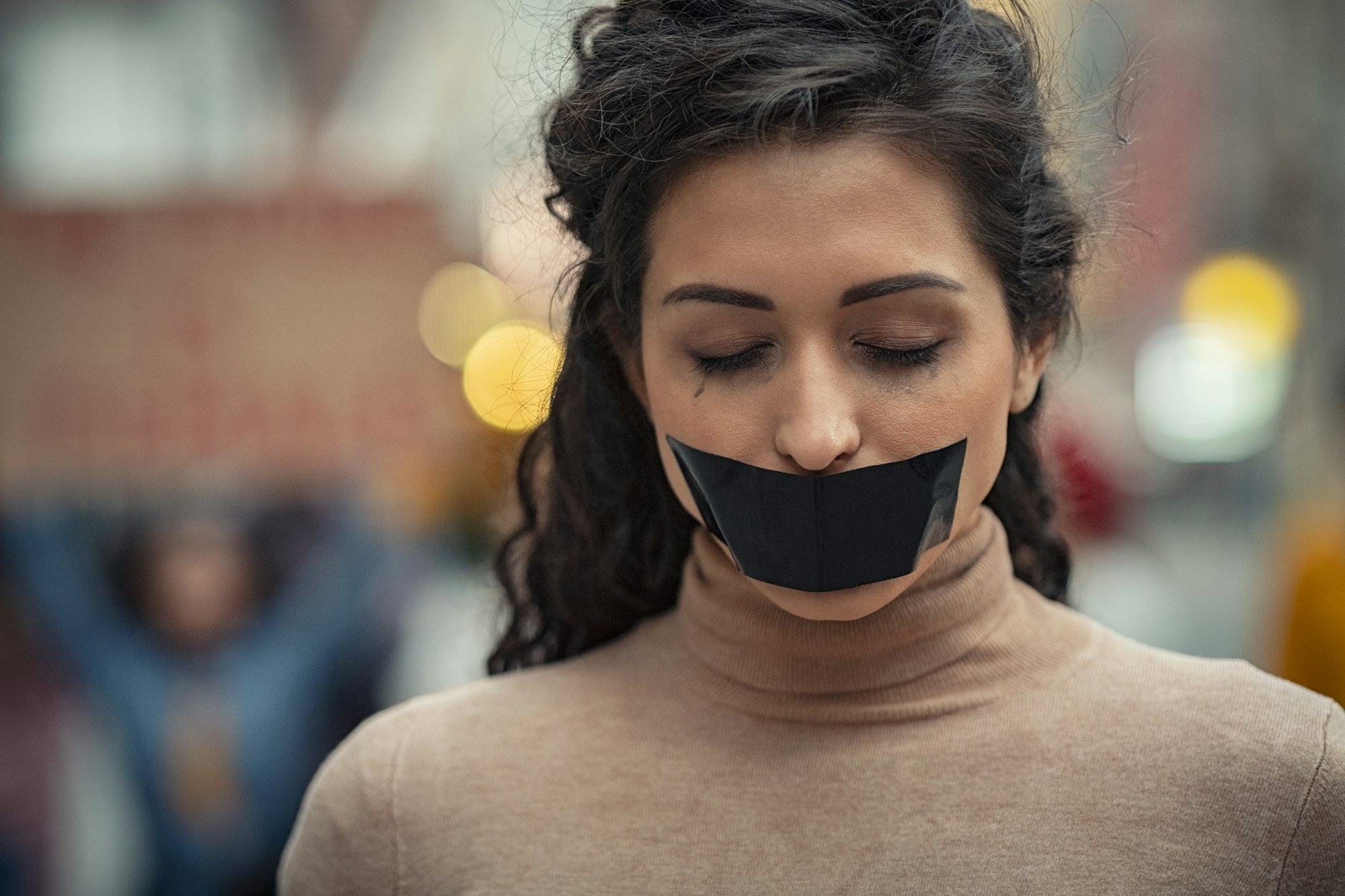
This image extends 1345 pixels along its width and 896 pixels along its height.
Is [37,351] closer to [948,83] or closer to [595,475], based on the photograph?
[595,475]

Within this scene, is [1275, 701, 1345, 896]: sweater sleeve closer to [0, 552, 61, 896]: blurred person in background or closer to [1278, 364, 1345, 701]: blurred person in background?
[1278, 364, 1345, 701]: blurred person in background

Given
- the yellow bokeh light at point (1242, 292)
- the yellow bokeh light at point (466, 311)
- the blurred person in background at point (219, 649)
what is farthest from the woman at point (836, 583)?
the yellow bokeh light at point (1242, 292)

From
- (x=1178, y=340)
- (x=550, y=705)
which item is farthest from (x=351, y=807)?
(x=1178, y=340)

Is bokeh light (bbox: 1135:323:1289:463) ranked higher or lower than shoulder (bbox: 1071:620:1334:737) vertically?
lower

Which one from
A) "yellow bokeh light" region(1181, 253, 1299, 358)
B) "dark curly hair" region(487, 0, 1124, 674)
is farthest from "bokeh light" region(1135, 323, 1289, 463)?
"dark curly hair" region(487, 0, 1124, 674)

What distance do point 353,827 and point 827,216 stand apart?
0.98 metres

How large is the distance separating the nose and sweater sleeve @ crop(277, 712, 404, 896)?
27.8 inches

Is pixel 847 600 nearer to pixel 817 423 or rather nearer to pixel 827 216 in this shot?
pixel 817 423

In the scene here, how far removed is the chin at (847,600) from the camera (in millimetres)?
1518

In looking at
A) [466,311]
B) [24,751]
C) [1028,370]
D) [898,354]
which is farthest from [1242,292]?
[898,354]

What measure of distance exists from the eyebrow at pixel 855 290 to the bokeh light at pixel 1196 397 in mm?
23864

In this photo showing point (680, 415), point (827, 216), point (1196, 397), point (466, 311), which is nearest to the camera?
point (827, 216)

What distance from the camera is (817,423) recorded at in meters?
1.43

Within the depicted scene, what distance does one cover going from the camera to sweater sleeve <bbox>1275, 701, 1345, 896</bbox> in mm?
1468
